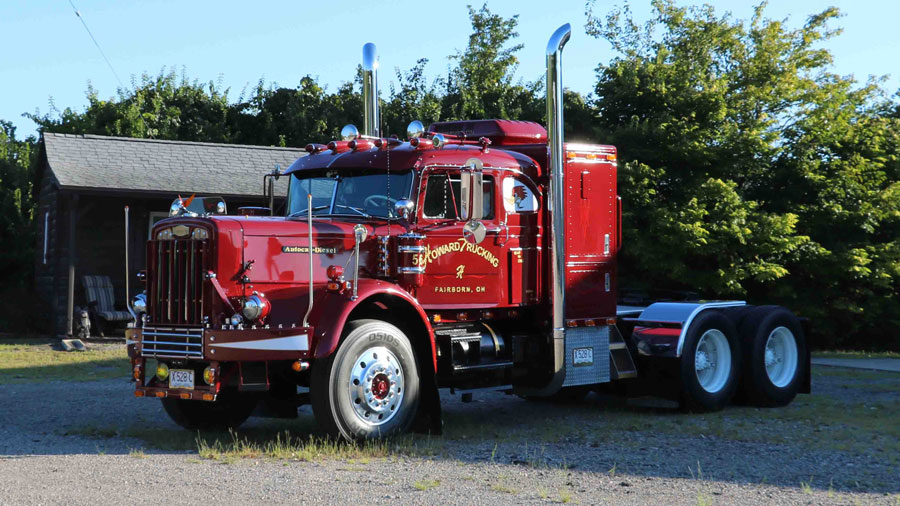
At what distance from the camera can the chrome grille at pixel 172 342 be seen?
8.23 meters

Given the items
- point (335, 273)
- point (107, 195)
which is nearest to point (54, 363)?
point (107, 195)

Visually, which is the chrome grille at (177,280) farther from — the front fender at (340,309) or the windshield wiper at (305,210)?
the windshield wiper at (305,210)

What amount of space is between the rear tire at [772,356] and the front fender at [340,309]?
4430 millimetres

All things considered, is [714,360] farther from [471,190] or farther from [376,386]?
[376,386]

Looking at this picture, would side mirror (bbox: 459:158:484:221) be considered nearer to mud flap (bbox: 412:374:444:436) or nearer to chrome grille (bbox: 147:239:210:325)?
mud flap (bbox: 412:374:444:436)

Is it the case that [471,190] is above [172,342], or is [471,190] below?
above

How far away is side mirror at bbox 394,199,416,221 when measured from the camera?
9.20 m

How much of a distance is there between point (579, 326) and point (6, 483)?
555 cm

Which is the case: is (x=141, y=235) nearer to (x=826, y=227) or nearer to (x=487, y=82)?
(x=826, y=227)

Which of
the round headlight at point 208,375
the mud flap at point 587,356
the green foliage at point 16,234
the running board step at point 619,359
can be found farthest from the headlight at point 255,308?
the green foliage at point 16,234

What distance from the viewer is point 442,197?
31.3 ft

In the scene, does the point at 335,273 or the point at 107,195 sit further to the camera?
the point at 107,195

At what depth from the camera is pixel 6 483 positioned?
6.90 meters

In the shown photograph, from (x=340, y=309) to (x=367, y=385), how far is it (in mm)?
700
